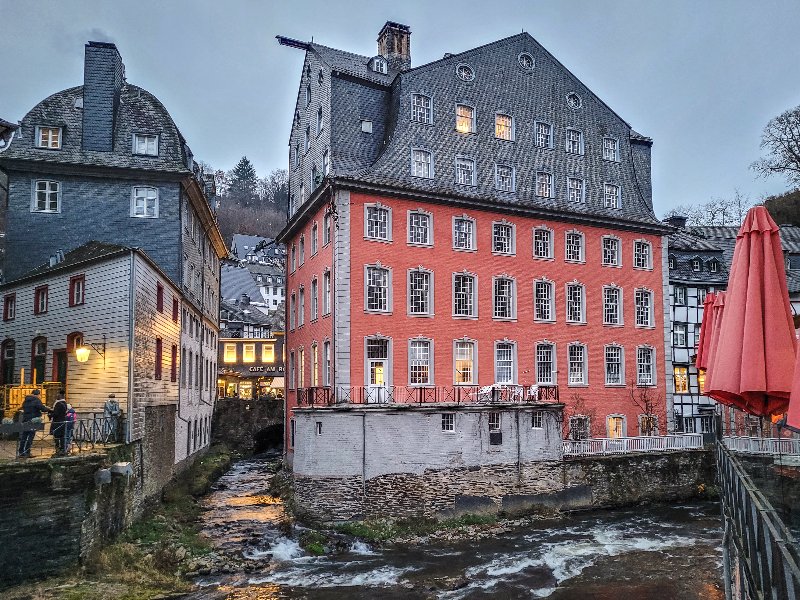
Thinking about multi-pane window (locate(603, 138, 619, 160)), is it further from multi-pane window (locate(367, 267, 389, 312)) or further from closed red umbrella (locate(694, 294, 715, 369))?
closed red umbrella (locate(694, 294, 715, 369))

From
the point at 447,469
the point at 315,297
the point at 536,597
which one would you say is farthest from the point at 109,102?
the point at 536,597

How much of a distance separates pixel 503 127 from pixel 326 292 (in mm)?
13076

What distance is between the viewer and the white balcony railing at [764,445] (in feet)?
77.1

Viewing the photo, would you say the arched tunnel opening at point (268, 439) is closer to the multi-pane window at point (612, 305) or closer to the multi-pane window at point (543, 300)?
the multi-pane window at point (543, 300)

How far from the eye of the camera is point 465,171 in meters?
32.6

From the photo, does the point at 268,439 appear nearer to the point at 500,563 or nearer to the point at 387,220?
the point at 387,220

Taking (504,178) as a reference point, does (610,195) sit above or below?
below

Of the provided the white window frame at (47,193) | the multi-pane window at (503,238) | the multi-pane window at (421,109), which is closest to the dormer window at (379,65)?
the multi-pane window at (421,109)

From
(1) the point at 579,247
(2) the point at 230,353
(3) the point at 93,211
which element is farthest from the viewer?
(2) the point at 230,353

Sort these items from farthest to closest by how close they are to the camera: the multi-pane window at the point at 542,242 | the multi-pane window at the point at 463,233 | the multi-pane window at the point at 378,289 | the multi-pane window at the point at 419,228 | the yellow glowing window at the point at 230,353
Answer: the yellow glowing window at the point at 230,353, the multi-pane window at the point at 542,242, the multi-pane window at the point at 463,233, the multi-pane window at the point at 419,228, the multi-pane window at the point at 378,289

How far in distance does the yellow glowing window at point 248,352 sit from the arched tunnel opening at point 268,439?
45.9ft

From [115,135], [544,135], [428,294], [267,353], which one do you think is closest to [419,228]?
[428,294]

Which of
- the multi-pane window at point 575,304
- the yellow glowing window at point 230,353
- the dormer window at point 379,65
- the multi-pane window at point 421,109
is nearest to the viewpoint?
the multi-pane window at point 421,109

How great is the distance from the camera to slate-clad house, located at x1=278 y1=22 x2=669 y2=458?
95.7ft
